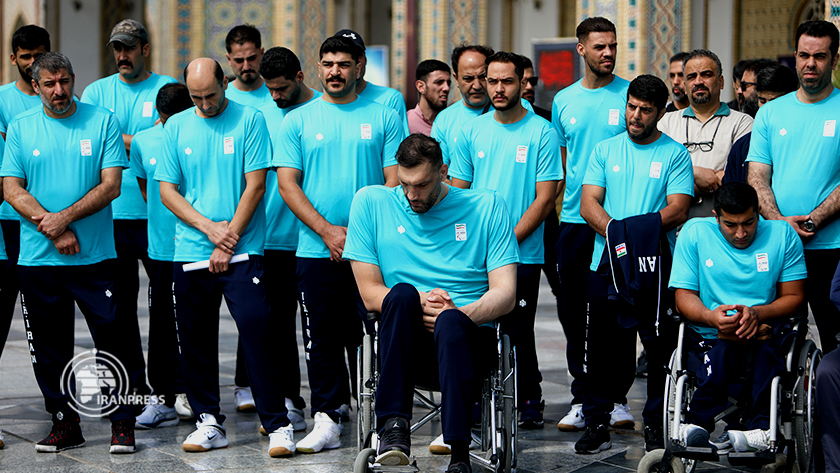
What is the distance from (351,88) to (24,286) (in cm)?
193

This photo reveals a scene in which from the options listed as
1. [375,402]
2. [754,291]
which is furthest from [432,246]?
[754,291]

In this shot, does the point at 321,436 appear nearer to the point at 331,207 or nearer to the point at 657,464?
the point at 331,207

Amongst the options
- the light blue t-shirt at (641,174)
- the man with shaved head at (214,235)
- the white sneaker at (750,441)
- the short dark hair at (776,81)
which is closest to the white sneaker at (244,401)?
the man with shaved head at (214,235)

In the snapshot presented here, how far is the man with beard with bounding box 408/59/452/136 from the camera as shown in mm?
6992

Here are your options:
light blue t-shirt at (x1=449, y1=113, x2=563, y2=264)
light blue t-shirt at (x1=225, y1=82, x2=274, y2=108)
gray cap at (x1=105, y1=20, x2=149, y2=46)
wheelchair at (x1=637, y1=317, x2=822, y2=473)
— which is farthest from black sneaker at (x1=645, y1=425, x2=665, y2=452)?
gray cap at (x1=105, y1=20, x2=149, y2=46)

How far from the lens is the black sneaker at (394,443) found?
430 cm

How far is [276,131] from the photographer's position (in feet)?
19.8

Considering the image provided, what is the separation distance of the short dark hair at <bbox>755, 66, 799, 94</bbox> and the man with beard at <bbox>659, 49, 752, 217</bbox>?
206 millimetres

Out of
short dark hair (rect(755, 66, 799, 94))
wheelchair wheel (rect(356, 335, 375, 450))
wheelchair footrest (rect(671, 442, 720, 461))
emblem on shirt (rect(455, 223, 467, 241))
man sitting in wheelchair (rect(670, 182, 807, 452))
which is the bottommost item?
wheelchair footrest (rect(671, 442, 720, 461))

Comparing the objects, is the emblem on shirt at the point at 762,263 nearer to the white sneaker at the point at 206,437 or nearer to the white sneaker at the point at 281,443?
the white sneaker at the point at 281,443

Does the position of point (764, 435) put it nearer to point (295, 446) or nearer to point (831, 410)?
point (831, 410)

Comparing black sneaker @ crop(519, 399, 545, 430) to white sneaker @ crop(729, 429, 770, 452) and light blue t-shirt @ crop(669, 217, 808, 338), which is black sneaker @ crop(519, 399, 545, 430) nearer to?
light blue t-shirt @ crop(669, 217, 808, 338)

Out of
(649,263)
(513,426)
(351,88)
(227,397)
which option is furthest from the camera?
(227,397)

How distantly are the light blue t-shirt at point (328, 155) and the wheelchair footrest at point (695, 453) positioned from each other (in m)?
2.07
